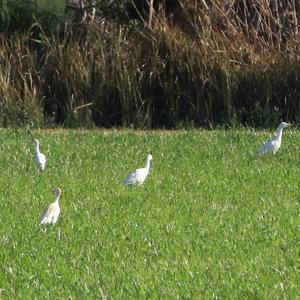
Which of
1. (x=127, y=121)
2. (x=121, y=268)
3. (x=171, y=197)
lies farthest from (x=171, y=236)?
(x=127, y=121)

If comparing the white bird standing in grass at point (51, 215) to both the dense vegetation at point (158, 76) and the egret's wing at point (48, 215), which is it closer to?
the egret's wing at point (48, 215)

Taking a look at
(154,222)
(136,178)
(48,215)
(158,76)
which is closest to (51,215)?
(48,215)

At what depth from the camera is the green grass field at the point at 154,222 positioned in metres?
8.07

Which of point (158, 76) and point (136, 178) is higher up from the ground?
point (136, 178)

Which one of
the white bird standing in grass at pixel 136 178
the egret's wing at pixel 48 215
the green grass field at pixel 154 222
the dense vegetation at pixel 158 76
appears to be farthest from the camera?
the dense vegetation at pixel 158 76

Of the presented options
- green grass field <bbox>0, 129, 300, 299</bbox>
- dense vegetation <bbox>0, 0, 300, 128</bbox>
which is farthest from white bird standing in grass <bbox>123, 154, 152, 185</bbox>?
dense vegetation <bbox>0, 0, 300, 128</bbox>

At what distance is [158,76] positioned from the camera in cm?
2019

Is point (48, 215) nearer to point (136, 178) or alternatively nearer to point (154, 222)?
point (154, 222)

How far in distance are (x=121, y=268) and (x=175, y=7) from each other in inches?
594

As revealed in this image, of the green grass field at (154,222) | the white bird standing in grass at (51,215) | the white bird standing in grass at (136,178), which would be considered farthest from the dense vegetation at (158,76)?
the white bird standing in grass at (51,215)

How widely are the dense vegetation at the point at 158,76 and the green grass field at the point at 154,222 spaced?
283 centimetres

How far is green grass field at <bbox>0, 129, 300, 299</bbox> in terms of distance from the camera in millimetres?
8070

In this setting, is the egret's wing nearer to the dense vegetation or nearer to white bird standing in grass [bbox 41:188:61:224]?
white bird standing in grass [bbox 41:188:61:224]

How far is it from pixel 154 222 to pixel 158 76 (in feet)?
32.6
